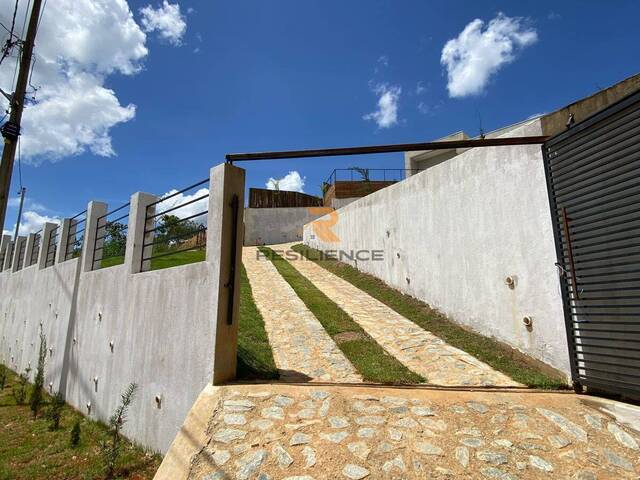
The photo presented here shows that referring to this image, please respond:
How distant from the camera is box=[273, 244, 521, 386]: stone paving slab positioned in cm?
442

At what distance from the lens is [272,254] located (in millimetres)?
17828

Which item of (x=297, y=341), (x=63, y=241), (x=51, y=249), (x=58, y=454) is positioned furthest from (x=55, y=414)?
(x=51, y=249)

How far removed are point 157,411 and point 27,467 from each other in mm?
1979

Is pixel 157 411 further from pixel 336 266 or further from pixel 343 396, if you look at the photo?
pixel 336 266

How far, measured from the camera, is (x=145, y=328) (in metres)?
5.39

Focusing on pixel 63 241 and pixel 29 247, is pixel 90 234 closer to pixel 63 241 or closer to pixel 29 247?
pixel 63 241

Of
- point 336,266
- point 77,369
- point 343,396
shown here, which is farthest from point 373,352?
point 336,266

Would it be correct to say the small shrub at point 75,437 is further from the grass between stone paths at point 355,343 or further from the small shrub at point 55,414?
the grass between stone paths at point 355,343

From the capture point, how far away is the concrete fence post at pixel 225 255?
3.96 meters

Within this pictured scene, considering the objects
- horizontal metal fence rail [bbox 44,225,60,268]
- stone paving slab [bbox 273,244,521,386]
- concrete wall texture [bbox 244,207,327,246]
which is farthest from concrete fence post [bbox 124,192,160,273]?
concrete wall texture [bbox 244,207,327,246]

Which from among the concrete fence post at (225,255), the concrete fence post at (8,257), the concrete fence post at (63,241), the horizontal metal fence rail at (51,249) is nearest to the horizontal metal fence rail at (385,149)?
the concrete fence post at (225,255)

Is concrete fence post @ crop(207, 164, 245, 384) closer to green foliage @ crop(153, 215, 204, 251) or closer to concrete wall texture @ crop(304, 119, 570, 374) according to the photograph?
green foliage @ crop(153, 215, 204, 251)

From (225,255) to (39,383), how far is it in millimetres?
7829

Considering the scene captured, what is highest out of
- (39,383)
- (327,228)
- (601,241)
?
(327,228)
